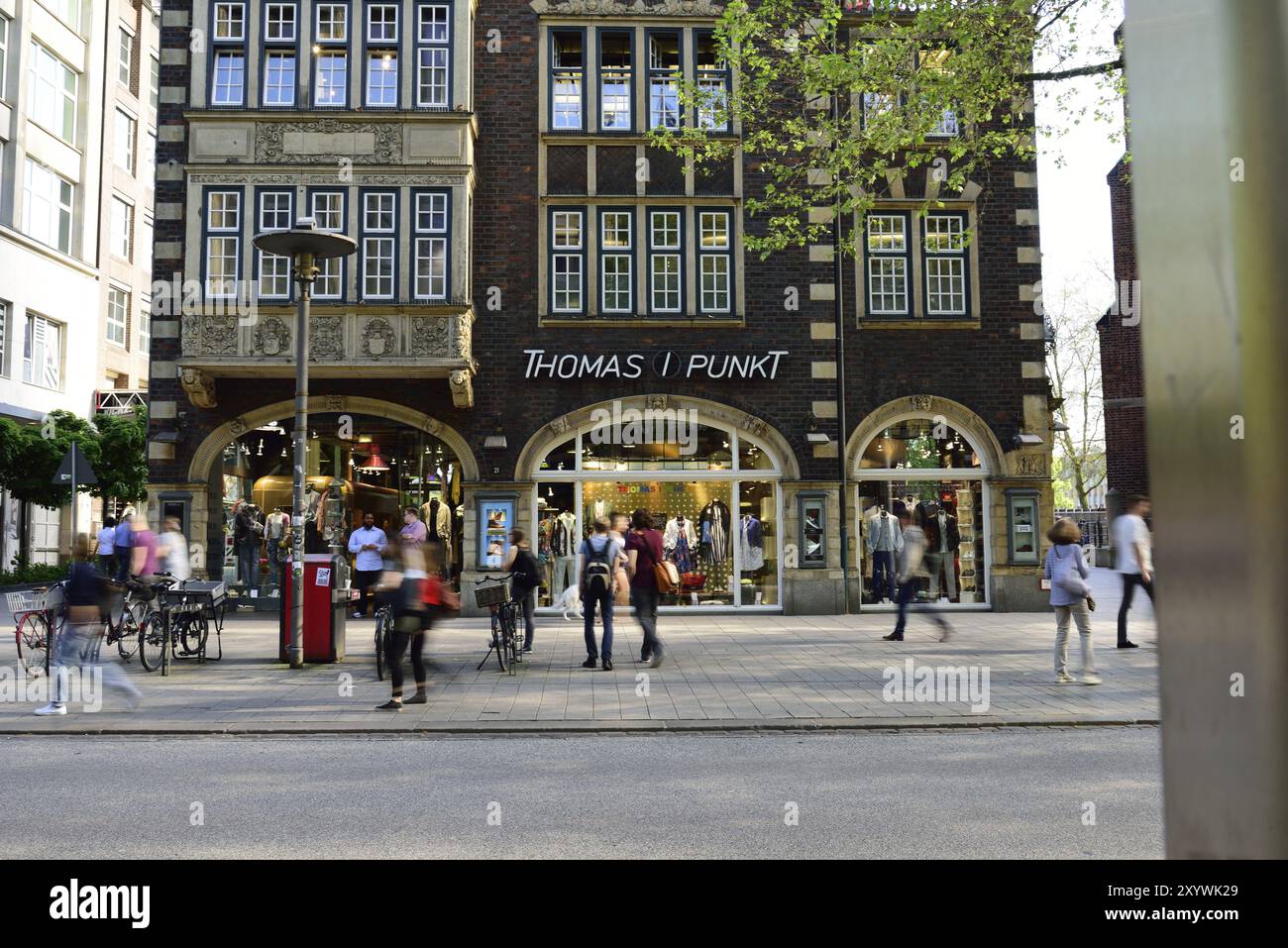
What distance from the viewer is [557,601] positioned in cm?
2052

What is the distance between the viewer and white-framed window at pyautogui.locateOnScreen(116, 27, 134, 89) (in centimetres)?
4156

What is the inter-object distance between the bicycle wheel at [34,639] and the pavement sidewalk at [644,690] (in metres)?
0.25

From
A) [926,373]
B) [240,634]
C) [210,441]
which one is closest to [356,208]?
[210,441]

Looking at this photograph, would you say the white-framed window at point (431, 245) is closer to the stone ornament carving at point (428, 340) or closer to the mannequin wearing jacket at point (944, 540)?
the stone ornament carving at point (428, 340)

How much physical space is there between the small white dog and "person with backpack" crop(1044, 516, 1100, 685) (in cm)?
862

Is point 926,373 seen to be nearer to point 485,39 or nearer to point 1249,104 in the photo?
point 485,39

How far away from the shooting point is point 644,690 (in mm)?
10984

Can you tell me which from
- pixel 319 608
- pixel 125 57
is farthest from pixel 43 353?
pixel 319 608

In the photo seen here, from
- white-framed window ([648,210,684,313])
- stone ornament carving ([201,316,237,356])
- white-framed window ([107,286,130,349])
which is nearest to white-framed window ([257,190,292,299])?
stone ornament carving ([201,316,237,356])

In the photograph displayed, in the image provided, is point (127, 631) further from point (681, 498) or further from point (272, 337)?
point (681, 498)

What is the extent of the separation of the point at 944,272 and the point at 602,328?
699cm

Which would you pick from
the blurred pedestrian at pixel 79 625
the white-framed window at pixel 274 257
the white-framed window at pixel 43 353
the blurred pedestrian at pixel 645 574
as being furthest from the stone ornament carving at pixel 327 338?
the white-framed window at pixel 43 353

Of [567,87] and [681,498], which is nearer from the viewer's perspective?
[681,498]

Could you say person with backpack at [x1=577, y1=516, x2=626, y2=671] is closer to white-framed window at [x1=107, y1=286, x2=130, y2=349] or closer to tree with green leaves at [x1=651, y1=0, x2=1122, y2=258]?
tree with green leaves at [x1=651, y1=0, x2=1122, y2=258]
